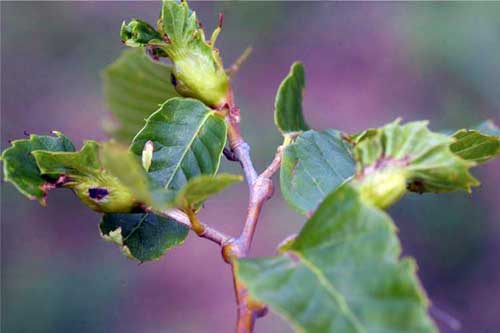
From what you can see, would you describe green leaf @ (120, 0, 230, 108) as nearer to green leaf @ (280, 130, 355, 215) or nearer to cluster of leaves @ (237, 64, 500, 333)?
green leaf @ (280, 130, 355, 215)

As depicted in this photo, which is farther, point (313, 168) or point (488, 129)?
point (488, 129)

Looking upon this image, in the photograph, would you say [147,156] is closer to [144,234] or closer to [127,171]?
[144,234]

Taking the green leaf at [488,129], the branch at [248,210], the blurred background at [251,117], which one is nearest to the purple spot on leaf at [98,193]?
the branch at [248,210]

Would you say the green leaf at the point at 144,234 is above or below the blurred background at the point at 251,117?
above

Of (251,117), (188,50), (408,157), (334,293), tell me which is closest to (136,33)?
(188,50)

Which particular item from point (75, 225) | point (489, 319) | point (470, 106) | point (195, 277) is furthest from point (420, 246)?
point (75, 225)

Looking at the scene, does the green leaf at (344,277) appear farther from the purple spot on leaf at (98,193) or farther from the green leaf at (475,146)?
the green leaf at (475,146)
